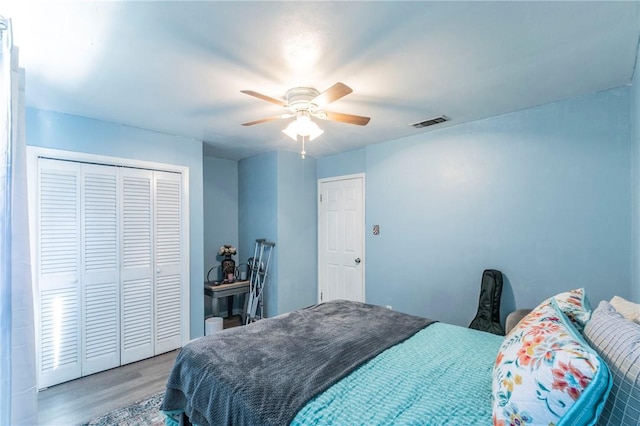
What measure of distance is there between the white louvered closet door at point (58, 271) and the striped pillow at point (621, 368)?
3.67 metres

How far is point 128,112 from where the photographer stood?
2.69 metres

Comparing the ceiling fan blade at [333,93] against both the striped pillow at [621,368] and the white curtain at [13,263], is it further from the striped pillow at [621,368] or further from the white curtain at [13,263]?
the striped pillow at [621,368]

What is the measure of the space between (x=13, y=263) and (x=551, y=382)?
1.71 meters

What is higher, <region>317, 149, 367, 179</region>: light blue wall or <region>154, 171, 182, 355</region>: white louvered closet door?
<region>317, 149, 367, 179</region>: light blue wall

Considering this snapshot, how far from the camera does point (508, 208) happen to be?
9.20 feet

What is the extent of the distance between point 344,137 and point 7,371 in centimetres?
326

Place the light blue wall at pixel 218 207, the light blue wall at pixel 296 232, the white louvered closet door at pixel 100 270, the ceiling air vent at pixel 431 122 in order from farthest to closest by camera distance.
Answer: the light blue wall at pixel 218 207 < the light blue wall at pixel 296 232 < the ceiling air vent at pixel 431 122 < the white louvered closet door at pixel 100 270

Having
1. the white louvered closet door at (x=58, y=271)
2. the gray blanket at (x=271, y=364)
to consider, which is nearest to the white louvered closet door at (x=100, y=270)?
the white louvered closet door at (x=58, y=271)

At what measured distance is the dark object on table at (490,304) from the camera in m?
2.71

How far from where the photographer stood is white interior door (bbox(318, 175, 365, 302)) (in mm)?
4082

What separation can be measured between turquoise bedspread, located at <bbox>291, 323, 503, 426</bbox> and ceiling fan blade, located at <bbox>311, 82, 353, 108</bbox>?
1594 mm

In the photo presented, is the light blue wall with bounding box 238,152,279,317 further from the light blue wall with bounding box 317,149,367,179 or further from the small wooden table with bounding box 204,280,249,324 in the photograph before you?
the light blue wall with bounding box 317,149,367,179

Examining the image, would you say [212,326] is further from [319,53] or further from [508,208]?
[508,208]

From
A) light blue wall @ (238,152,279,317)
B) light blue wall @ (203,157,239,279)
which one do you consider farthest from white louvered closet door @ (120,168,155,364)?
light blue wall @ (238,152,279,317)
